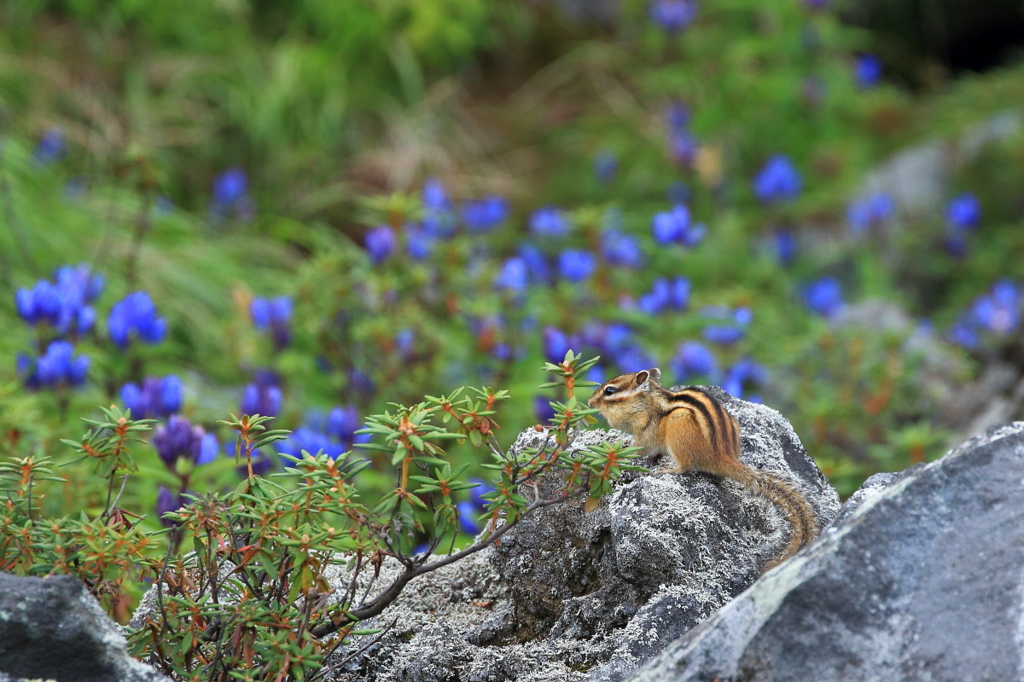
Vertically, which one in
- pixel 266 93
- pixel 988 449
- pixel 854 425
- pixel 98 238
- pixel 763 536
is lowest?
pixel 988 449

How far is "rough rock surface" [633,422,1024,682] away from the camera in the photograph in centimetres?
188

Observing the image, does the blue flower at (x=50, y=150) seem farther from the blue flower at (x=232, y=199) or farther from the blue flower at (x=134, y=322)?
the blue flower at (x=134, y=322)

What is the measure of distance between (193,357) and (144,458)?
2.11 m

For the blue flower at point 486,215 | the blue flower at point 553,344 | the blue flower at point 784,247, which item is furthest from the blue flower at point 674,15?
the blue flower at point 553,344

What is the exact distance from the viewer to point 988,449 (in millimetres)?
2096

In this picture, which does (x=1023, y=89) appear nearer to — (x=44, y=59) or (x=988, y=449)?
(x=44, y=59)

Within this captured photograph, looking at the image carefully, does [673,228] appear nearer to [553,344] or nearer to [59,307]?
[553,344]

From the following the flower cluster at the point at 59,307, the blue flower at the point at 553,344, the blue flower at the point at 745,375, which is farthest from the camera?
the blue flower at the point at 745,375

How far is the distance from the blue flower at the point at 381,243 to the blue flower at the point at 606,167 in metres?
3.48

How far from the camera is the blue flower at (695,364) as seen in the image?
501 centimetres

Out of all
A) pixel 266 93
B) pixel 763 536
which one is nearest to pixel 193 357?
pixel 266 93

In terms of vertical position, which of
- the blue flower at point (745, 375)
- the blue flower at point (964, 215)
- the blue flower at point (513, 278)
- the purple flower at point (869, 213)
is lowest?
the blue flower at point (745, 375)

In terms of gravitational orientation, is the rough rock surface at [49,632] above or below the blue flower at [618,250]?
below

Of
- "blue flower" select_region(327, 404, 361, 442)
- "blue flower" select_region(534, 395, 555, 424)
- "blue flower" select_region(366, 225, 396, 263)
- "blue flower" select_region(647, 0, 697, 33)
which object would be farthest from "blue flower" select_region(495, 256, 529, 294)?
"blue flower" select_region(647, 0, 697, 33)
